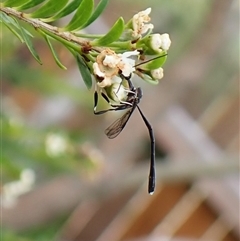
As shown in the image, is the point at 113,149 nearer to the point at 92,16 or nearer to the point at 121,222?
the point at 121,222

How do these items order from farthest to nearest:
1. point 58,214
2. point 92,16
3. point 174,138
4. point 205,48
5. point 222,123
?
point 222,123 < point 174,138 < point 58,214 < point 205,48 < point 92,16

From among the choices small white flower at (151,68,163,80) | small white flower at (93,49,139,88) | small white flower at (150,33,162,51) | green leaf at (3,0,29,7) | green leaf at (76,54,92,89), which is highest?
small white flower at (150,33,162,51)

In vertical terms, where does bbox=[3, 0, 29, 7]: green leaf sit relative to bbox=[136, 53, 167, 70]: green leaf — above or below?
below

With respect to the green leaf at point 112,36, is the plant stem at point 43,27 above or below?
below

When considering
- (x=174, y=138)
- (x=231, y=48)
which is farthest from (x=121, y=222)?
(x=231, y=48)
